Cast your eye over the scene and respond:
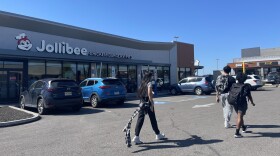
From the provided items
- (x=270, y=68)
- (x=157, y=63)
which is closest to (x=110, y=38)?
(x=157, y=63)

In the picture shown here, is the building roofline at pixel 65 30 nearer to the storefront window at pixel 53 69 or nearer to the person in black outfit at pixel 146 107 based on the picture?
the storefront window at pixel 53 69

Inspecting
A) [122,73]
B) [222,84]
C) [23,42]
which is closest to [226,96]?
[222,84]

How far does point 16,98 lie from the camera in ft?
60.1

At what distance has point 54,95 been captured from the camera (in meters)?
12.2

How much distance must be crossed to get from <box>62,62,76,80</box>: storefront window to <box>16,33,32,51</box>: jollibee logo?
3103 mm

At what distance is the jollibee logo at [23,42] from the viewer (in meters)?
18.5

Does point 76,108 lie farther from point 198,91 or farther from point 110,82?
point 198,91

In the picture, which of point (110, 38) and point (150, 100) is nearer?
point (150, 100)

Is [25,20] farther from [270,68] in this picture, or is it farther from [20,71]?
[270,68]

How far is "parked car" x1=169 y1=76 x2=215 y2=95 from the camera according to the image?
22.9 meters

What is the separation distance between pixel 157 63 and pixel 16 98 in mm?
15900

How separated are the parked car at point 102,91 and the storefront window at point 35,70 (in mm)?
5360

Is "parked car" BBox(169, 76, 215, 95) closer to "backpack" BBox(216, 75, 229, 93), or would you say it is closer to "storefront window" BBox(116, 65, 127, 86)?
"storefront window" BBox(116, 65, 127, 86)

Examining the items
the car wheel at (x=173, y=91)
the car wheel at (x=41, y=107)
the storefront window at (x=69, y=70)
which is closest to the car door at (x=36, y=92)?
the car wheel at (x=41, y=107)
